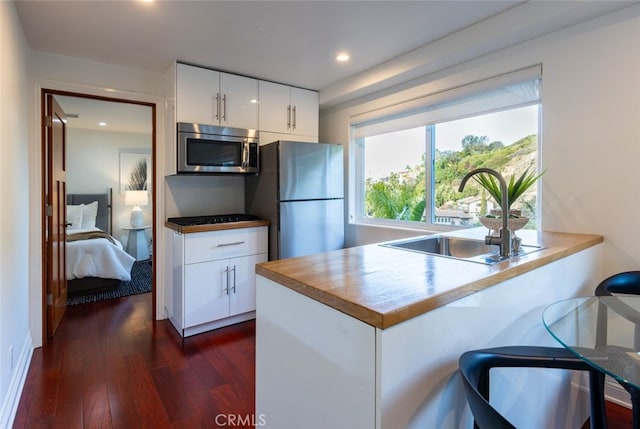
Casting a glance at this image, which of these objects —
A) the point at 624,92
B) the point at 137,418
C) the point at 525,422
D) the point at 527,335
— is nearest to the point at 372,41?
the point at 624,92

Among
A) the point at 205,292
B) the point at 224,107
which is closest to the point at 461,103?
the point at 224,107

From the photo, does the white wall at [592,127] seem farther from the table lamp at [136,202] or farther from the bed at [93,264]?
the table lamp at [136,202]

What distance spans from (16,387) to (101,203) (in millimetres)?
4200

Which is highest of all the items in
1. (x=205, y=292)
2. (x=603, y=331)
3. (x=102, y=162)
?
(x=102, y=162)

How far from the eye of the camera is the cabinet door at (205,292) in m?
2.62

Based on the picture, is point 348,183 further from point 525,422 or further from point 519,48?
point 525,422

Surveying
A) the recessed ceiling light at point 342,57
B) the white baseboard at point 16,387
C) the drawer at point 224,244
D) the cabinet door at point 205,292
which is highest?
the recessed ceiling light at point 342,57

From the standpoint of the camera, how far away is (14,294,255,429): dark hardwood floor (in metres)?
1.71

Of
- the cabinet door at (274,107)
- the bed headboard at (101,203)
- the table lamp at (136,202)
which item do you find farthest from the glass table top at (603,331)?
the bed headboard at (101,203)

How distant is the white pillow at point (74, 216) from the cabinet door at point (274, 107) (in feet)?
12.0

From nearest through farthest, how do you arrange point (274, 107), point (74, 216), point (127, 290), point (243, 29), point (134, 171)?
point (243, 29)
point (274, 107)
point (127, 290)
point (74, 216)
point (134, 171)

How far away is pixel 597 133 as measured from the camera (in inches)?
75.0

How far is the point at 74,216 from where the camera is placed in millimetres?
4871

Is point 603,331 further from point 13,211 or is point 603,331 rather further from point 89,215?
point 89,215
